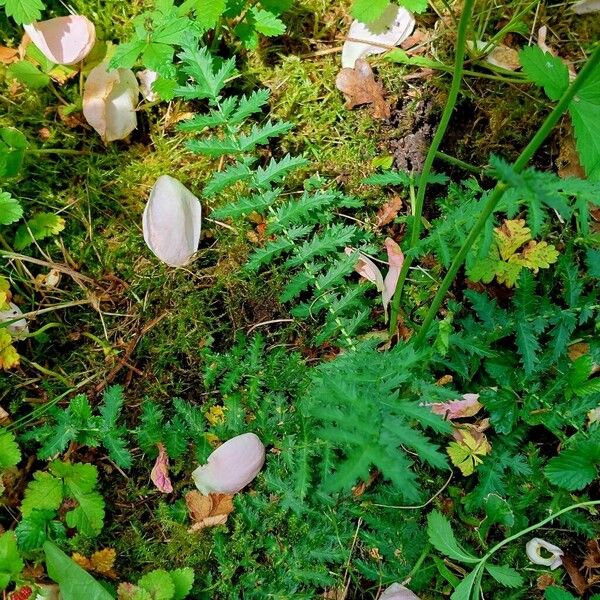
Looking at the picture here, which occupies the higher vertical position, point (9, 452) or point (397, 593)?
point (9, 452)

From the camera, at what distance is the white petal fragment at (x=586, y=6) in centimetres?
203

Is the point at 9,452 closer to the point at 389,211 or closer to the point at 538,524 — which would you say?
the point at 389,211

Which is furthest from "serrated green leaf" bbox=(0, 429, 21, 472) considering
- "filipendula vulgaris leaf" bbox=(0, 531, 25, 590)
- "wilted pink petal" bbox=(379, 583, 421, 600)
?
"wilted pink petal" bbox=(379, 583, 421, 600)

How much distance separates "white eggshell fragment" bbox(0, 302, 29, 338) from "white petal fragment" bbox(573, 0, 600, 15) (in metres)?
2.00

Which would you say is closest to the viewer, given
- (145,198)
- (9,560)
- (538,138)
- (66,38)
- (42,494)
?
(538,138)

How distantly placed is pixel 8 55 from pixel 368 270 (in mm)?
1300

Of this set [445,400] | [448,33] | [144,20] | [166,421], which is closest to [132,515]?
[166,421]

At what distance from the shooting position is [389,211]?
1985mm

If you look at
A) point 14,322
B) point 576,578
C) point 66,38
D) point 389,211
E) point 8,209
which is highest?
point 66,38

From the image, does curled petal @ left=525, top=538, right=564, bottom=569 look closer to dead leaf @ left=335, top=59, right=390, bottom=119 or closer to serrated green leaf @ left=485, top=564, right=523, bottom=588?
serrated green leaf @ left=485, top=564, right=523, bottom=588

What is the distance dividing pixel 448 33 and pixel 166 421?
4.96 feet

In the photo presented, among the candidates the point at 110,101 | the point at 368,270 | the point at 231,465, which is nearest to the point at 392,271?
the point at 368,270

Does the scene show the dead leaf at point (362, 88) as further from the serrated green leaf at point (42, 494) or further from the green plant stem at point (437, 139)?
the serrated green leaf at point (42, 494)

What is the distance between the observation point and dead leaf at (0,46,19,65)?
77.6 inches
